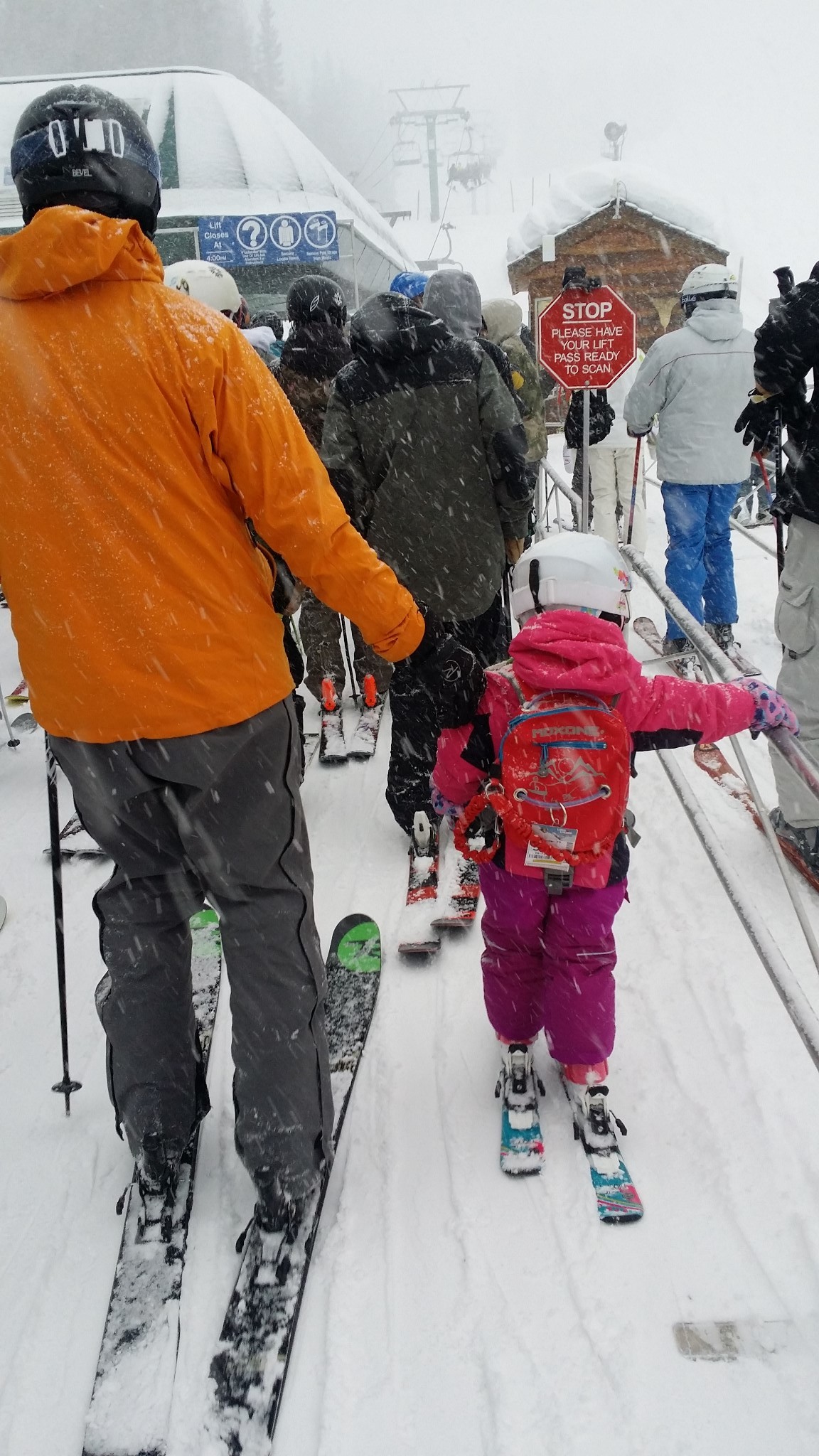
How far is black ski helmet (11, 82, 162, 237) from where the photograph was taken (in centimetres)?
161

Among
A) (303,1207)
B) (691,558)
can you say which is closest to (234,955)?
(303,1207)

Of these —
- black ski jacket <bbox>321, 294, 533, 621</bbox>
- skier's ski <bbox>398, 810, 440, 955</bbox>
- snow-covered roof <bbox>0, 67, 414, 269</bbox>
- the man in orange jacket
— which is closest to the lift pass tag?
the man in orange jacket

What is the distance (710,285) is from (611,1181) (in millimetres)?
4840

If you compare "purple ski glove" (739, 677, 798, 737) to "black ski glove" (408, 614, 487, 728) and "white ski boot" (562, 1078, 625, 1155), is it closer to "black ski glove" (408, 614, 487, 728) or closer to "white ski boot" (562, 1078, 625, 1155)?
"black ski glove" (408, 614, 487, 728)

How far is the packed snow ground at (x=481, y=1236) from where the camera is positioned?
1727mm

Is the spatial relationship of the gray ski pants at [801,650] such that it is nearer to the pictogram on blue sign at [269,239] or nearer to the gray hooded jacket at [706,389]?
the gray hooded jacket at [706,389]

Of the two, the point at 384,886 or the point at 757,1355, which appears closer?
the point at 757,1355

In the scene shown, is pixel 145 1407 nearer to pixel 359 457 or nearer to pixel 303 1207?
pixel 303 1207

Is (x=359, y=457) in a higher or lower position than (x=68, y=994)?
higher

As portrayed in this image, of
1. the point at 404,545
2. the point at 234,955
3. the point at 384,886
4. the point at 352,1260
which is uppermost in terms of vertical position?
the point at 404,545

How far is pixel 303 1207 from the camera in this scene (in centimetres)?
206

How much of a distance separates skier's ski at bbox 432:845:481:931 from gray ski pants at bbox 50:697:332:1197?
122 centimetres

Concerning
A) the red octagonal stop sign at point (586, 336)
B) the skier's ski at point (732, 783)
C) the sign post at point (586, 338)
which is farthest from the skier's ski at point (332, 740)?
the red octagonal stop sign at point (586, 336)

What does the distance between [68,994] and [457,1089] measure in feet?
4.56
